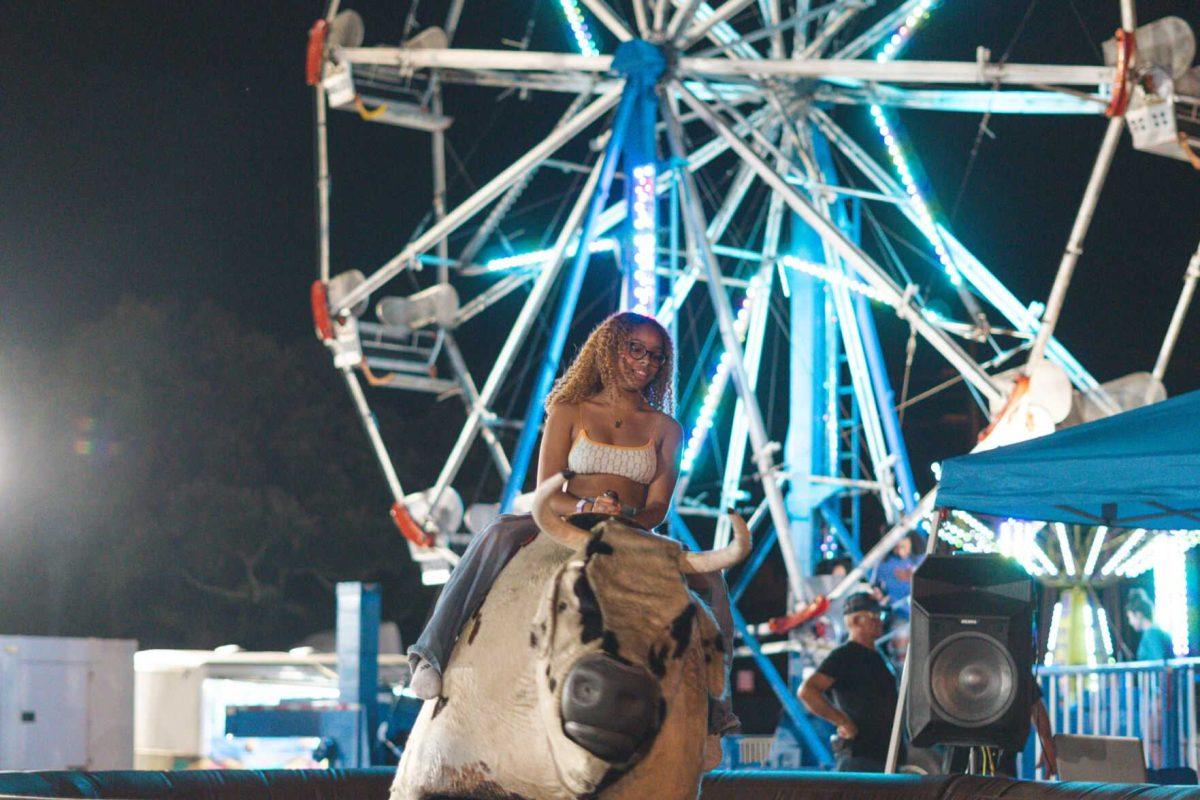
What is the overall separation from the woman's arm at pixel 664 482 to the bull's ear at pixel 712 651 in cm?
75

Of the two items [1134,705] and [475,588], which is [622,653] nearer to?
[475,588]

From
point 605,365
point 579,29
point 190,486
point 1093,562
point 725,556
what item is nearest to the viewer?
point 725,556

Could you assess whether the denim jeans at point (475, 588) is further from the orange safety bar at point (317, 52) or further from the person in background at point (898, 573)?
the orange safety bar at point (317, 52)

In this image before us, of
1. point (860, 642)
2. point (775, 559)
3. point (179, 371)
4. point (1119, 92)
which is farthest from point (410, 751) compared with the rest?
point (179, 371)

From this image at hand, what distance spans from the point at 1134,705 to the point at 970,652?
10.00 feet

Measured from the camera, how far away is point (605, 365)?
5.23m

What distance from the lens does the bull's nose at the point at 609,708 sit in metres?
3.63

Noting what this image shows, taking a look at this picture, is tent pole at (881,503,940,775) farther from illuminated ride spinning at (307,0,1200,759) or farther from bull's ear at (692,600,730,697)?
illuminated ride spinning at (307,0,1200,759)

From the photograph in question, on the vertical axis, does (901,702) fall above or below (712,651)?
below

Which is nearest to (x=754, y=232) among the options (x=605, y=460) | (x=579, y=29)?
(x=579, y=29)

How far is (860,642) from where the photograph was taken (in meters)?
8.35

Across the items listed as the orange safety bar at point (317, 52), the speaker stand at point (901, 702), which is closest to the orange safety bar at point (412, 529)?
the orange safety bar at point (317, 52)

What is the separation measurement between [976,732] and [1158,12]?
2219 cm

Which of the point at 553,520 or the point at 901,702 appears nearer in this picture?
the point at 553,520
